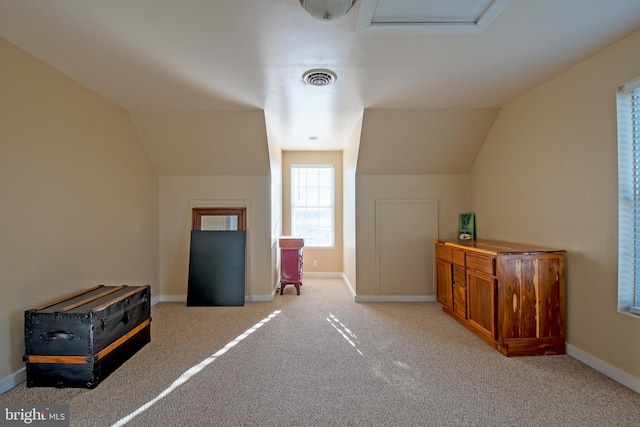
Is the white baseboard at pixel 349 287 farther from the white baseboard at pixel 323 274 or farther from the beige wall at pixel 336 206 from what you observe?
the beige wall at pixel 336 206

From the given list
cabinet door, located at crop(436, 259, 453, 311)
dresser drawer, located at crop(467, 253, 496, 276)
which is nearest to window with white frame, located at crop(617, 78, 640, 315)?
dresser drawer, located at crop(467, 253, 496, 276)

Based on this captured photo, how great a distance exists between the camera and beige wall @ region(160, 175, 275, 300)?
424 centimetres

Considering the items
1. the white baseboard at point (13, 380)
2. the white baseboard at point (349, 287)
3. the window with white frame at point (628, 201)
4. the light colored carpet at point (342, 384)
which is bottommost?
the light colored carpet at point (342, 384)

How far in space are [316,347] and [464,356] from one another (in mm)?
1305

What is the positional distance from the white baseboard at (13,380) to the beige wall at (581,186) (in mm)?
4401

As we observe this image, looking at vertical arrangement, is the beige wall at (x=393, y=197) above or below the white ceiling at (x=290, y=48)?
below

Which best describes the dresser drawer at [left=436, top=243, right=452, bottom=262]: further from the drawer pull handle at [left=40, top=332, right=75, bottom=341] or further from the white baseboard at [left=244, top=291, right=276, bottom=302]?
the drawer pull handle at [left=40, top=332, right=75, bottom=341]

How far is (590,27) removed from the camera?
1938 millimetres

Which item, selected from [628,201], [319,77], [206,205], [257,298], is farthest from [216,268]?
[628,201]

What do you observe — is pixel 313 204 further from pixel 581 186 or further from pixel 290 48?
pixel 581 186

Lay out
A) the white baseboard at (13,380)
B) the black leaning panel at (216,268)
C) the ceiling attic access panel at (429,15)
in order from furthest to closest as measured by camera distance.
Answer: the black leaning panel at (216,268)
the white baseboard at (13,380)
the ceiling attic access panel at (429,15)

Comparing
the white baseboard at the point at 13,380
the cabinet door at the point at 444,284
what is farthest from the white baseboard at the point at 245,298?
the cabinet door at the point at 444,284

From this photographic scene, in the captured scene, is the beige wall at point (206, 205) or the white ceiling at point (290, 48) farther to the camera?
the beige wall at point (206, 205)

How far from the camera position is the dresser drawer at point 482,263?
2.69 m
